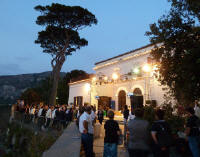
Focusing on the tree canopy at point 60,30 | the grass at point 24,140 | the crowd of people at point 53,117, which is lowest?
the grass at point 24,140

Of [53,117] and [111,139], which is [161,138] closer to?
[111,139]

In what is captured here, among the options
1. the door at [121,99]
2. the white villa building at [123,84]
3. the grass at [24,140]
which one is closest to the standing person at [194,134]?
the grass at [24,140]

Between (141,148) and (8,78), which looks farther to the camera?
(8,78)

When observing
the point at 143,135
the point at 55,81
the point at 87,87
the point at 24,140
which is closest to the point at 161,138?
the point at 143,135

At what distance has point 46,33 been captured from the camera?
23625 mm

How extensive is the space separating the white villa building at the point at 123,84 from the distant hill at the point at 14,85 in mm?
75122

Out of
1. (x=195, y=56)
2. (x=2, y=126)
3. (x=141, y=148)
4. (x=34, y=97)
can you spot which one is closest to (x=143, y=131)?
(x=141, y=148)

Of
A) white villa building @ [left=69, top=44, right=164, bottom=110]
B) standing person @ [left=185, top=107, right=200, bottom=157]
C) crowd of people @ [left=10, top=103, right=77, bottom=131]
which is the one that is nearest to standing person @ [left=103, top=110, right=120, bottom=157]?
standing person @ [left=185, top=107, right=200, bottom=157]

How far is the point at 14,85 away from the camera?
10212 centimetres

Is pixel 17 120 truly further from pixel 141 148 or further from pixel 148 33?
pixel 141 148

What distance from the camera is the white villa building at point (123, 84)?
17.6 metres

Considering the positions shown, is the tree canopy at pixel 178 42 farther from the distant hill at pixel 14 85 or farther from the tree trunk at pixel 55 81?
the distant hill at pixel 14 85

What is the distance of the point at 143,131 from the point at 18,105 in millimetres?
15010

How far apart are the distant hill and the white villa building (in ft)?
246
